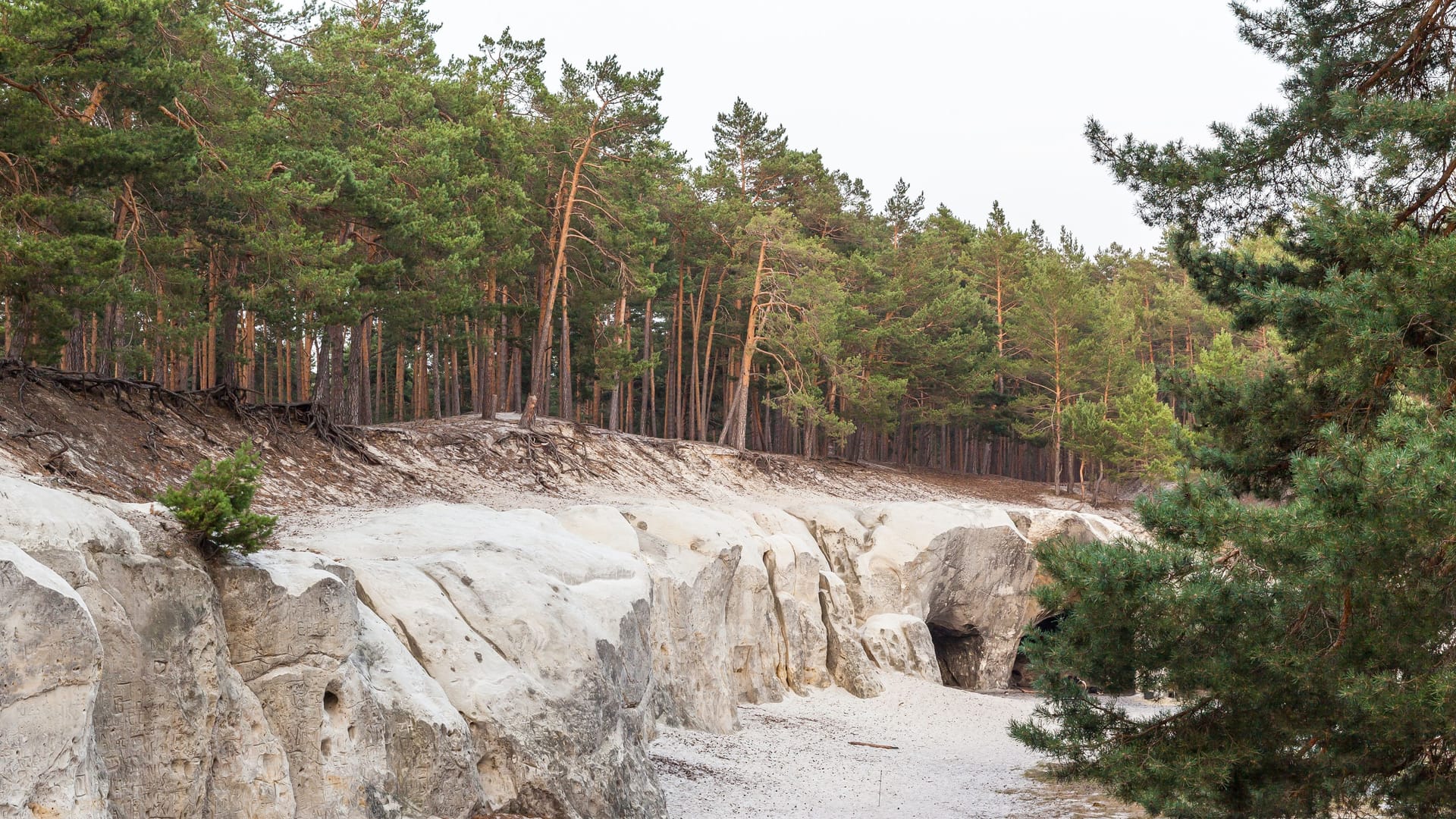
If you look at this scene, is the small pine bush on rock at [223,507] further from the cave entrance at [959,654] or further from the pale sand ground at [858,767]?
the cave entrance at [959,654]

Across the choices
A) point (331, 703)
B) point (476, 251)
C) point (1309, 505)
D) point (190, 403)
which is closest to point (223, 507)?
point (331, 703)

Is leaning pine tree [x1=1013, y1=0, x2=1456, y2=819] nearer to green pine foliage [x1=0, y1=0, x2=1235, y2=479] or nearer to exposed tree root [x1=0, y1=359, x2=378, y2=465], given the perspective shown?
green pine foliage [x1=0, y1=0, x2=1235, y2=479]

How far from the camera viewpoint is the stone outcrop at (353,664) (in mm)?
5410

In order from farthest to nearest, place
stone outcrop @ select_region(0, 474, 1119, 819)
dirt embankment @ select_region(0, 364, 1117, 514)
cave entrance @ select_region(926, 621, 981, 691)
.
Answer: cave entrance @ select_region(926, 621, 981, 691) → dirt embankment @ select_region(0, 364, 1117, 514) → stone outcrop @ select_region(0, 474, 1119, 819)

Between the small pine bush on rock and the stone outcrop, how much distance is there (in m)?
0.19

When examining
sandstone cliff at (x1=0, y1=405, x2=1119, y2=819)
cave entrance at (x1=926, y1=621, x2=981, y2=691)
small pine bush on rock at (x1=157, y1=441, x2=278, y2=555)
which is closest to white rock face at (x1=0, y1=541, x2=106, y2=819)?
sandstone cliff at (x1=0, y1=405, x2=1119, y2=819)

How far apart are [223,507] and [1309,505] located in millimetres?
7078

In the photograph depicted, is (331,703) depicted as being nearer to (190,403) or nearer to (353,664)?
(353,664)

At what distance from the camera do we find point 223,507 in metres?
6.58

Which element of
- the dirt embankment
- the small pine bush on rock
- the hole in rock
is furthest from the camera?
the dirt embankment

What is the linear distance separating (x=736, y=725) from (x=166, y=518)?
10.6 metres

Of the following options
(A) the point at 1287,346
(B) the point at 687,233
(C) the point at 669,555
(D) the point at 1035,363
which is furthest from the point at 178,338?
(D) the point at 1035,363

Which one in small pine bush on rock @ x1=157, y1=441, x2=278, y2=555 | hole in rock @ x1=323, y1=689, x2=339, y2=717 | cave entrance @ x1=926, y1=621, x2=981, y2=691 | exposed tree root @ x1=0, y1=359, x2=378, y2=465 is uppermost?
exposed tree root @ x1=0, y1=359, x2=378, y2=465

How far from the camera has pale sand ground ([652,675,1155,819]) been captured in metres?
12.5
